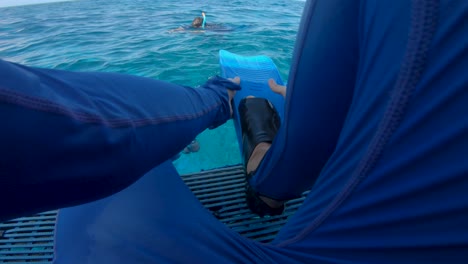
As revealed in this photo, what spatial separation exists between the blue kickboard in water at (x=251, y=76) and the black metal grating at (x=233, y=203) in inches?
14.3

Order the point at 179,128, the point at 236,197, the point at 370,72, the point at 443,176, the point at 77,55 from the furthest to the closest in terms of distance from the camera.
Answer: the point at 77,55
the point at 236,197
the point at 179,128
the point at 370,72
the point at 443,176

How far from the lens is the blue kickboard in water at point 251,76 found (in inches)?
84.4

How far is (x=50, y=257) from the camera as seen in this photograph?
3.94 ft

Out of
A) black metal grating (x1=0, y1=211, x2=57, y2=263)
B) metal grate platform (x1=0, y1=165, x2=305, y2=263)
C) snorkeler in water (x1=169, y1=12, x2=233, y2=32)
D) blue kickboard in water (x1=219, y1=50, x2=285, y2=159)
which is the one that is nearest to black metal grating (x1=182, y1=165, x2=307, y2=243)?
metal grate platform (x1=0, y1=165, x2=305, y2=263)

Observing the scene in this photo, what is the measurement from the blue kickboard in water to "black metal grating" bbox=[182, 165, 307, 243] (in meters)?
0.36

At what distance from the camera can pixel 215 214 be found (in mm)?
1413

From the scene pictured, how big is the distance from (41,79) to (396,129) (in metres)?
0.74

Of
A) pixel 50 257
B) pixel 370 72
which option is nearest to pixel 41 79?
pixel 370 72

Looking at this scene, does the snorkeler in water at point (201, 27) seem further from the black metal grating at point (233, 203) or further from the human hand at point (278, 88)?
the black metal grating at point (233, 203)

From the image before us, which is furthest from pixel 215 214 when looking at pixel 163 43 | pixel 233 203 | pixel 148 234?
pixel 163 43

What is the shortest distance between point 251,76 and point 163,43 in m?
3.06

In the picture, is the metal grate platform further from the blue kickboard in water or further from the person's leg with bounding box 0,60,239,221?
the person's leg with bounding box 0,60,239,221

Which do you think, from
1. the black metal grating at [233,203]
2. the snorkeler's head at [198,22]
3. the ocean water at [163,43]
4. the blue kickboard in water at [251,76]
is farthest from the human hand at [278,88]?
the snorkeler's head at [198,22]

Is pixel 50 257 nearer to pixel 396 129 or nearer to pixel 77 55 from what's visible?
pixel 396 129
